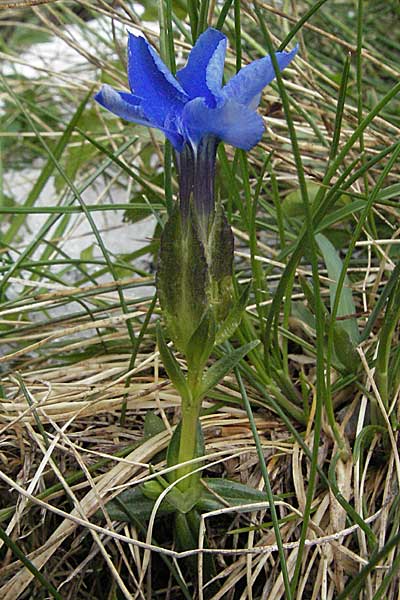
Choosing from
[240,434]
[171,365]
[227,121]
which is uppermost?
[227,121]

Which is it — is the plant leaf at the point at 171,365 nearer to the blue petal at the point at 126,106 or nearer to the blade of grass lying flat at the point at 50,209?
the blue petal at the point at 126,106

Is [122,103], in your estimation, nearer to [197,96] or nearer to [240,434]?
[197,96]

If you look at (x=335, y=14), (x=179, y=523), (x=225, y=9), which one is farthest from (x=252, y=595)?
(x=335, y=14)

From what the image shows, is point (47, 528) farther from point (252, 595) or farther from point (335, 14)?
point (335, 14)

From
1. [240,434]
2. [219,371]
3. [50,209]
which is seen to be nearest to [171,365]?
[219,371]

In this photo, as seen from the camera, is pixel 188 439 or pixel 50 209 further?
pixel 50 209

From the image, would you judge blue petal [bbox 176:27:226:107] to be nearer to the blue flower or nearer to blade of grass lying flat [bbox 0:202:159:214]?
the blue flower
